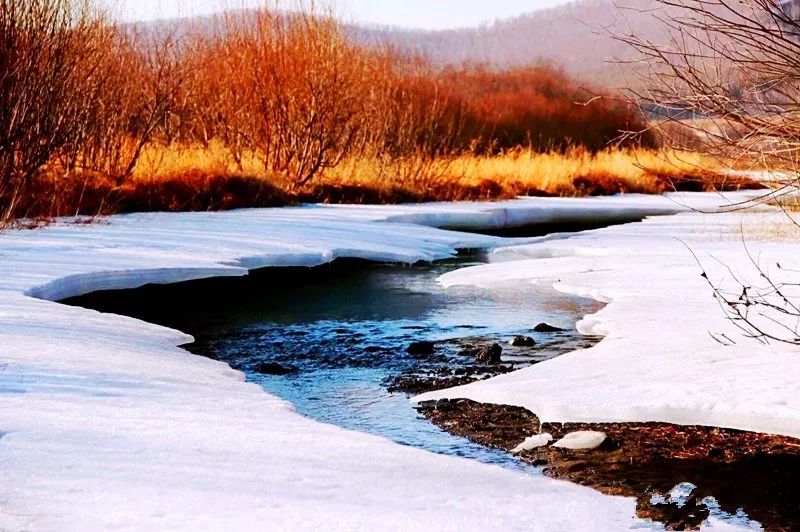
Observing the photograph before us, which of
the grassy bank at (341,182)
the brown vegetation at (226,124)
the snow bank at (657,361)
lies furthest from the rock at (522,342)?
the brown vegetation at (226,124)

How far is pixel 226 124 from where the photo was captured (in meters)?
17.3

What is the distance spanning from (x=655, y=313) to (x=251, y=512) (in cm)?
433

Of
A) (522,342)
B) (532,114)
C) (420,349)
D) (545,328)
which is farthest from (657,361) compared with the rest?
(532,114)

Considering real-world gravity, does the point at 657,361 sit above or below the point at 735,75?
below

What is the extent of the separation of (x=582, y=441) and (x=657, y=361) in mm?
1185

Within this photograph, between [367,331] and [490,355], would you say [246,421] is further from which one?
[367,331]

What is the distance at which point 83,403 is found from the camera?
4082mm

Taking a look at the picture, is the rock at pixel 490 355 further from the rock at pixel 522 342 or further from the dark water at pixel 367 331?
the rock at pixel 522 342

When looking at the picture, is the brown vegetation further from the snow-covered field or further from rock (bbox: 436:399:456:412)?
rock (bbox: 436:399:456:412)

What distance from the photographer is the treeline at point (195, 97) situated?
10859 millimetres

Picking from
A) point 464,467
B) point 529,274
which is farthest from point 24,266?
point 464,467

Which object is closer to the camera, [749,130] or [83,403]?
[83,403]

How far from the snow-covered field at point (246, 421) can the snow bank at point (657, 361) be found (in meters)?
0.01

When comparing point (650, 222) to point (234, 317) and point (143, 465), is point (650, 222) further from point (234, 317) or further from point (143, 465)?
point (143, 465)
